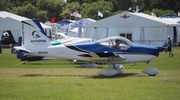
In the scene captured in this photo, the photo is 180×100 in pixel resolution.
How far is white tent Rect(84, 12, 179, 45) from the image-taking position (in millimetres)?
37938

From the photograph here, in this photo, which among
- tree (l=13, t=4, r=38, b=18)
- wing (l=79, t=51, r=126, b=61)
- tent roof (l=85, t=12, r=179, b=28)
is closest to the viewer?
wing (l=79, t=51, r=126, b=61)

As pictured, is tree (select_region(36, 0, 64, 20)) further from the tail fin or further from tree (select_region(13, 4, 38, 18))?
the tail fin

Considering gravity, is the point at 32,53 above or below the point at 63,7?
below

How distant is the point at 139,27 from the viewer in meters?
38.4

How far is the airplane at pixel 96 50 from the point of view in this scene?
16.7 m

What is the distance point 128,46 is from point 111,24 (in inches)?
880

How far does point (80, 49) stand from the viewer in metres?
17.2

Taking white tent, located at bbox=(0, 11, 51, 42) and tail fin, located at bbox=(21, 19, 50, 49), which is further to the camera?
white tent, located at bbox=(0, 11, 51, 42)

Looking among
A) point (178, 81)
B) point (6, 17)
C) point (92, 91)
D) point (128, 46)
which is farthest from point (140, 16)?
point (92, 91)

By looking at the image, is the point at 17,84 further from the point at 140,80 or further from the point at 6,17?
the point at 6,17

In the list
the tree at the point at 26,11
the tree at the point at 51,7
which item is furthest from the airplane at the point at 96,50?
the tree at the point at 51,7

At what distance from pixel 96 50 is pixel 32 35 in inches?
113

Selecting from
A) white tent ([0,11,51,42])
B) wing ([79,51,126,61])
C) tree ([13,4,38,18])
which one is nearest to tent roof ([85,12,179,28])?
white tent ([0,11,51,42])

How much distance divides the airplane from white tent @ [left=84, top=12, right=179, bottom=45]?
21008 millimetres
